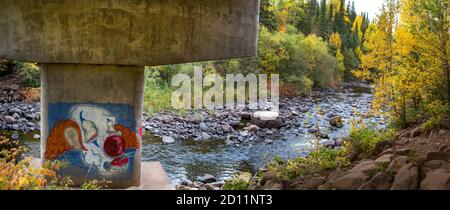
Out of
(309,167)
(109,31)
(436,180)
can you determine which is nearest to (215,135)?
(309,167)

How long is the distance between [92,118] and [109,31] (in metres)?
1.94

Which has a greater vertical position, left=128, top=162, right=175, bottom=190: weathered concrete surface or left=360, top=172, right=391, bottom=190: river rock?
left=360, top=172, right=391, bottom=190: river rock

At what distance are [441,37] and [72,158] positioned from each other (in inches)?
320

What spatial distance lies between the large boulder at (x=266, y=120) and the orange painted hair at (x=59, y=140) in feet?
43.9

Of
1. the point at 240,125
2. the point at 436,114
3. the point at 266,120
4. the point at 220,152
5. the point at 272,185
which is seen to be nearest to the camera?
the point at 272,185

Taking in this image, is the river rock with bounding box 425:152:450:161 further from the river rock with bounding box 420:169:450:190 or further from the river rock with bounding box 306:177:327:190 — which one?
the river rock with bounding box 306:177:327:190

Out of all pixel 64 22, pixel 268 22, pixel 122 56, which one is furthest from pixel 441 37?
pixel 268 22

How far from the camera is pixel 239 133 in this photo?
19.7 metres

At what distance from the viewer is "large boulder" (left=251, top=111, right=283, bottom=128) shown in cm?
2163

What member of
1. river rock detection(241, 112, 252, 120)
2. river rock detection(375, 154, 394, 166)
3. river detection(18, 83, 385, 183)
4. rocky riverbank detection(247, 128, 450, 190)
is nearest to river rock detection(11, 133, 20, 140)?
river detection(18, 83, 385, 183)

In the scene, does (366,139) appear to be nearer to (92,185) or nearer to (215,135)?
(92,185)

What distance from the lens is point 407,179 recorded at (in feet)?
20.9

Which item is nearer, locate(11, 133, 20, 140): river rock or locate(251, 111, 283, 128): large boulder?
locate(11, 133, 20, 140): river rock
